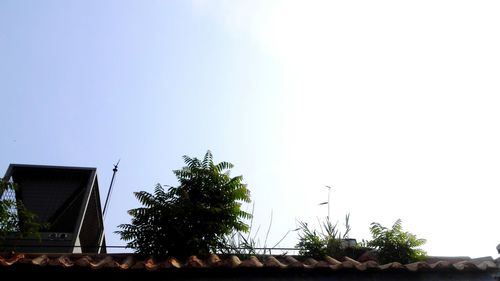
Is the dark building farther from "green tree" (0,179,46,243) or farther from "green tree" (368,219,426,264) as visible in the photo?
"green tree" (368,219,426,264)

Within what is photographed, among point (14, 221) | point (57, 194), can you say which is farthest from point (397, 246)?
point (57, 194)

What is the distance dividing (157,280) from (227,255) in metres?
1.80

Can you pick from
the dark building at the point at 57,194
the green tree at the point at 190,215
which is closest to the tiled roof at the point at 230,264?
the green tree at the point at 190,215

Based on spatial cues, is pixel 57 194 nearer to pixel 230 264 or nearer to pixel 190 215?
pixel 190 215

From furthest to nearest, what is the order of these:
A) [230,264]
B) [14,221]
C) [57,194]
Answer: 1. [57,194]
2. [14,221]
3. [230,264]

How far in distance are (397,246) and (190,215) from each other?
12.2 ft

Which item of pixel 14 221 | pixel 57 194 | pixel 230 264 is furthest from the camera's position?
pixel 57 194

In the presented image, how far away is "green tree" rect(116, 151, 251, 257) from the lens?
6918 mm

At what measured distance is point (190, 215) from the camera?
23.4 feet

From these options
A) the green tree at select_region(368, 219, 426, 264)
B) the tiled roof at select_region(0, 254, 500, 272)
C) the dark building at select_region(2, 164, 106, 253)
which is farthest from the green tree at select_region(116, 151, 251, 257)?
the dark building at select_region(2, 164, 106, 253)

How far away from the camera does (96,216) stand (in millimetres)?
13688

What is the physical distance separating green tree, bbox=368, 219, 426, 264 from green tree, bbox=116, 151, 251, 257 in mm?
2494

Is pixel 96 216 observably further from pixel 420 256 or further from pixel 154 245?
pixel 420 256

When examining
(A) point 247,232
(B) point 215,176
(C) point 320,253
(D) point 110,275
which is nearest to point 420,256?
(C) point 320,253
